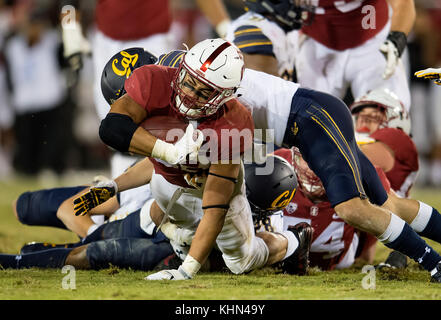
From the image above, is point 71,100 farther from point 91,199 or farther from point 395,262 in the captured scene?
point 395,262

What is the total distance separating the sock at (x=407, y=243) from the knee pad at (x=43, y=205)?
2.00m

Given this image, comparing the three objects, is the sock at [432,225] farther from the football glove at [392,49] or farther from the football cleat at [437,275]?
the football glove at [392,49]

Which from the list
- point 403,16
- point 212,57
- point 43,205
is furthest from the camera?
point 403,16

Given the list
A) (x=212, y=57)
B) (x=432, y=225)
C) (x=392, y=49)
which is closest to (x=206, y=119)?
(x=212, y=57)

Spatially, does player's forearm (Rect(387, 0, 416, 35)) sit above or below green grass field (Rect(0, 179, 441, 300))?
above

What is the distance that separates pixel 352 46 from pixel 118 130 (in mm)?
2587

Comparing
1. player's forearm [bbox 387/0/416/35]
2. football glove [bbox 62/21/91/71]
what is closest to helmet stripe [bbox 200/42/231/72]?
player's forearm [bbox 387/0/416/35]

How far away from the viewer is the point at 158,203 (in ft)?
12.4

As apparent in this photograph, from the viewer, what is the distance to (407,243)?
355cm

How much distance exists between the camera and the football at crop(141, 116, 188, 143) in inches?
135

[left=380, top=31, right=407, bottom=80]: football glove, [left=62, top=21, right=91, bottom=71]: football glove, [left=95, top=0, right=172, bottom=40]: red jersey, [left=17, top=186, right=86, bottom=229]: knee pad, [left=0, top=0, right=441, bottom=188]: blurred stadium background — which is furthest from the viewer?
[left=0, top=0, right=441, bottom=188]: blurred stadium background

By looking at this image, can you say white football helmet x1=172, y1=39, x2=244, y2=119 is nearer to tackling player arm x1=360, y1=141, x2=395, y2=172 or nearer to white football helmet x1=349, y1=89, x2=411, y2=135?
tackling player arm x1=360, y1=141, x2=395, y2=172

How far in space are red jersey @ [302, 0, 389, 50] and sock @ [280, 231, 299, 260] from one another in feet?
6.21

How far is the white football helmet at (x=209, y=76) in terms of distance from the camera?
3.36m
